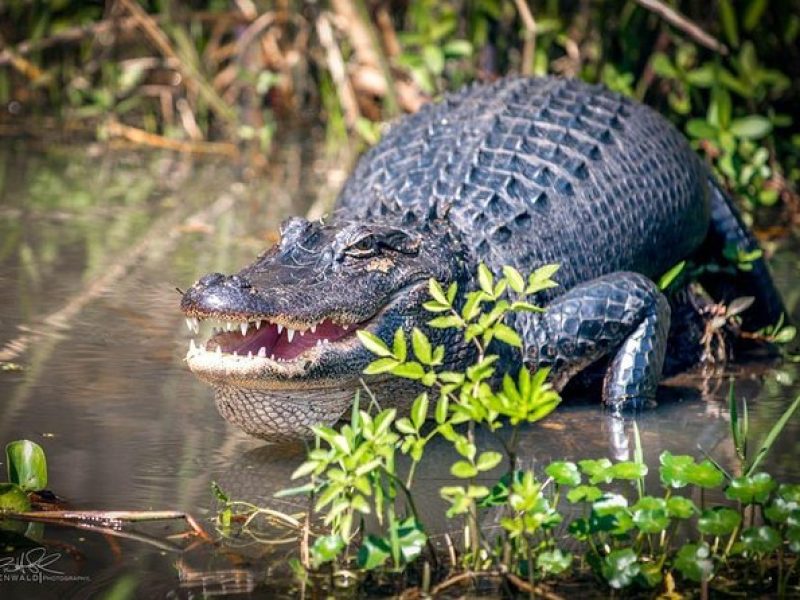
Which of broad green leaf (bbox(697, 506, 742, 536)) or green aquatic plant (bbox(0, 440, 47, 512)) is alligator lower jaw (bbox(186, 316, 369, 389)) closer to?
green aquatic plant (bbox(0, 440, 47, 512))

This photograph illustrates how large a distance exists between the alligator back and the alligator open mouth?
0.66 m

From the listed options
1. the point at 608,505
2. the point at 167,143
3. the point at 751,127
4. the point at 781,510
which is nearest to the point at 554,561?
the point at 608,505

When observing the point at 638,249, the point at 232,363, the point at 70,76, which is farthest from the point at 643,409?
the point at 70,76

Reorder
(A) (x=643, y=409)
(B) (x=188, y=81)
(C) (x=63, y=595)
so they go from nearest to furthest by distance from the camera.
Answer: (C) (x=63, y=595)
(A) (x=643, y=409)
(B) (x=188, y=81)

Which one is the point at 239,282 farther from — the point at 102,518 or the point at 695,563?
the point at 695,563

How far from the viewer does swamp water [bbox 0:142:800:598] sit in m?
3.39

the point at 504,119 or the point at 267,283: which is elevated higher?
the point at 504,119

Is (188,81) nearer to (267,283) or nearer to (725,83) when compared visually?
(725,83)

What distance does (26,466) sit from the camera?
3.63 meters

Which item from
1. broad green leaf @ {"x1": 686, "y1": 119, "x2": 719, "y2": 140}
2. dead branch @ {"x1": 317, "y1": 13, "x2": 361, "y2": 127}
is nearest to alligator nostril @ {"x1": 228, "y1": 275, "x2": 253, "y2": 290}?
broad green leaf @ {"x1": 686, "y1": 119, "x2": 719, "y2": 140}

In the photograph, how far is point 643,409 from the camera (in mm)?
5039

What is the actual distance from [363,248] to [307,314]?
0.43 m

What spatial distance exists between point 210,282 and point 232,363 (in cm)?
25
